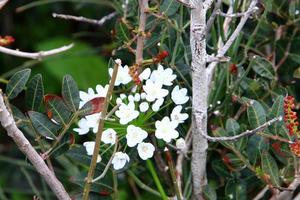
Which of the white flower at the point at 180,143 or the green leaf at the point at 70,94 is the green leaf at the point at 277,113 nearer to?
the white flower at the point at 180,143


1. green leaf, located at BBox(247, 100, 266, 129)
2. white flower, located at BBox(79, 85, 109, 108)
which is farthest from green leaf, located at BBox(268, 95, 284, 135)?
white flower, located at BBox(79, 85, 109, 108)

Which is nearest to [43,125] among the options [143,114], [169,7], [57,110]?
[57,110]

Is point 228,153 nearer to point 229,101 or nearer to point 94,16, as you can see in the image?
point 229,101

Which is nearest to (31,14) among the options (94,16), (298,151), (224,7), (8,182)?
(94,16)

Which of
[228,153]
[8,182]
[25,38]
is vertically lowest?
[8,182]

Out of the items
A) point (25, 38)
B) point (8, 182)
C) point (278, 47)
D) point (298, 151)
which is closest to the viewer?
point (298, 151)

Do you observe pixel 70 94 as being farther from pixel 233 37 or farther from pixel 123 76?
pixel 233 37
